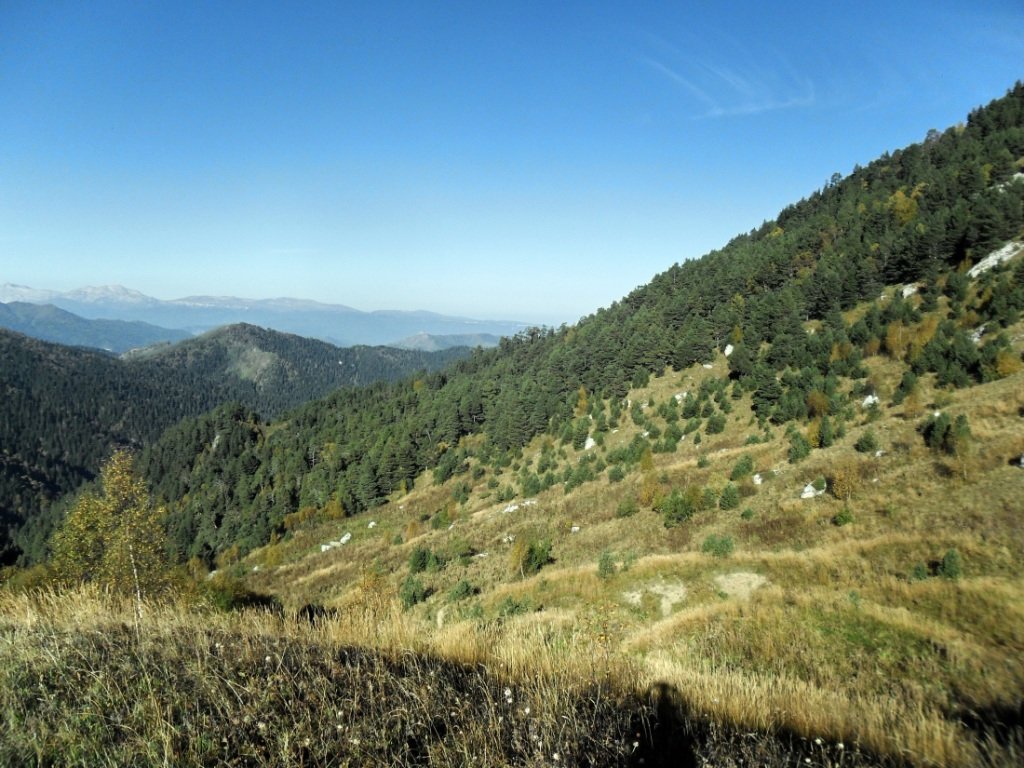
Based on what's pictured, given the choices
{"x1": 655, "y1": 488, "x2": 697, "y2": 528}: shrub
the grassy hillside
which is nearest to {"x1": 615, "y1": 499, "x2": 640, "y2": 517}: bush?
the grassy hillside

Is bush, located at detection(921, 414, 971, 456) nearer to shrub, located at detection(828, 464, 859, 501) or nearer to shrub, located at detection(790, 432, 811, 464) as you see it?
shrub, located at detection(828, 464, 859, 501)

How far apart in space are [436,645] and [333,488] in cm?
9568

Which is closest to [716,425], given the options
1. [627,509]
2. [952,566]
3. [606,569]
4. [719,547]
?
[627,509]

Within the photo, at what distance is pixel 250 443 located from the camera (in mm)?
133500

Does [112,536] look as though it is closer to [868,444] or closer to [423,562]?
[423,562]

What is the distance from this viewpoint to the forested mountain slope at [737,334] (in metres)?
46.4

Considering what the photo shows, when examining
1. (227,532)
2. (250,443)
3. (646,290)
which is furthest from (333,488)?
(646,290)

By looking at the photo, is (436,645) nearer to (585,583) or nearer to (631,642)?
(631,642)

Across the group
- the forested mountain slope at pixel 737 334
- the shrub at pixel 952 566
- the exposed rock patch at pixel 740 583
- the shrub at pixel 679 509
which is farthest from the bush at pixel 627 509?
the shrub at pixel 952 566

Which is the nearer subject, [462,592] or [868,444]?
[462,592]

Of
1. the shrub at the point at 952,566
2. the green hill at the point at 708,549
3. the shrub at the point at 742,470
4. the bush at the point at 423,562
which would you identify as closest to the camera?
the green hill at the point at 708,549

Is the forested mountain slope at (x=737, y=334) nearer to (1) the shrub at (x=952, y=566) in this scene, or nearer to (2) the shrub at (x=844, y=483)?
(2) the shrub at (x=844, y=483)

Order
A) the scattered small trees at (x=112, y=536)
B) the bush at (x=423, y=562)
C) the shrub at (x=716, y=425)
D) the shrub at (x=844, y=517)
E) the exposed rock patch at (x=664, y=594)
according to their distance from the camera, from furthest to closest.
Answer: the shrub at (x=716, y=425) → the bush at (x=423, y=562) → the scattered small trees at (x=112, y=536) → the shrub at (x=844, y=517) → the exposed rock patch at (x=664, y=594)

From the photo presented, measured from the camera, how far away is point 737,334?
6081 cm
